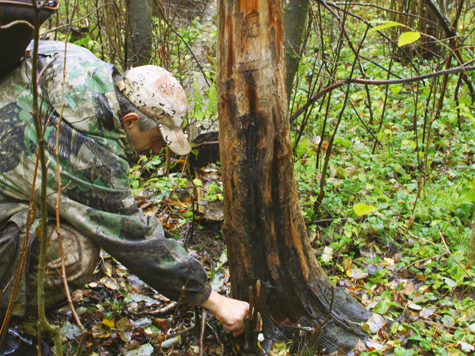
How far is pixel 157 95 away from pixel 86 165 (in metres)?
0.49

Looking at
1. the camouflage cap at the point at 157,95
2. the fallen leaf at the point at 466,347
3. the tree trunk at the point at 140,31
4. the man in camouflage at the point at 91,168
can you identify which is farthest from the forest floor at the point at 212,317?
the tree trunk at the point at 140,31

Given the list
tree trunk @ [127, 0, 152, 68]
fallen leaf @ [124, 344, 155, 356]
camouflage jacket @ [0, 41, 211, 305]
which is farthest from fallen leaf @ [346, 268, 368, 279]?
tree trunk @ [127, 0, 152, 68]

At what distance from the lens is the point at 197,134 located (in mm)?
4328

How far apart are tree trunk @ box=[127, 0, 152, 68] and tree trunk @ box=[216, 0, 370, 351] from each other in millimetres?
2984

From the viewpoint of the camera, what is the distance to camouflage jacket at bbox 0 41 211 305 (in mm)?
1972

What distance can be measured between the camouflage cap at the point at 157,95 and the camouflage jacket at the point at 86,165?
0.10 m

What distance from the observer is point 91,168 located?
2.02 metres

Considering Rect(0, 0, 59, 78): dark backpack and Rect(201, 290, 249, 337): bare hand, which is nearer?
Rect(0, 0, 59, 78): dark backpack

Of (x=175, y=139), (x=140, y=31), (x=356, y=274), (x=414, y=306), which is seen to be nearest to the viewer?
(x=175, y=139)

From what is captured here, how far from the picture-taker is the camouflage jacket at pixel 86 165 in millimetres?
1972

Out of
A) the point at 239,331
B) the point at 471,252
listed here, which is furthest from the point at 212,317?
the point at 471,252

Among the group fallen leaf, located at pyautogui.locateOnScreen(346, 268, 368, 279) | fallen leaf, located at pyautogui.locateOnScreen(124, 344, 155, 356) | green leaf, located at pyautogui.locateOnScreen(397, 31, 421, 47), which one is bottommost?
fallen leaf, located at pyautogui.locateOnScreen(124, 344, 155, 356)

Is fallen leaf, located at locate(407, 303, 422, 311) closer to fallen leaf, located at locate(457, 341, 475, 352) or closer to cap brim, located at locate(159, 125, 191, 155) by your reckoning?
fallen leaf, located at locate(457, 341, 475, 352)

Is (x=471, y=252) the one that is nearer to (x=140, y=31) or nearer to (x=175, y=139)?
(x=175, y=139)
